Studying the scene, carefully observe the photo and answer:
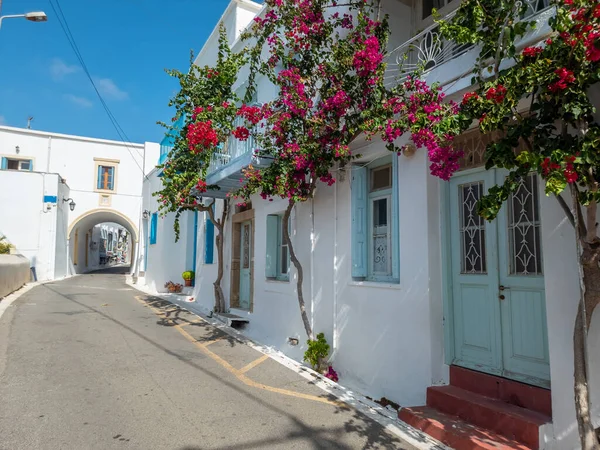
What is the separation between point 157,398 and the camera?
5.05 metres

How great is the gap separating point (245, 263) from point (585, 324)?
8.46 m

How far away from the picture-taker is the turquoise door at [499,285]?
4.41 metres

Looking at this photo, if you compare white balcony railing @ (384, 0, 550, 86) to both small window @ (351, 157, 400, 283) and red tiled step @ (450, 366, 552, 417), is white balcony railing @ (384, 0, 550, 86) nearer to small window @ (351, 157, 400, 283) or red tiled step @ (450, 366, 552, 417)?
small window @ (351, 157, 400, 283)

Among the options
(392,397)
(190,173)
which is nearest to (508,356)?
(392,397)

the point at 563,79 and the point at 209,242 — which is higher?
the point at 563,79

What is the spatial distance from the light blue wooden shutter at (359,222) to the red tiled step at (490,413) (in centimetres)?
216

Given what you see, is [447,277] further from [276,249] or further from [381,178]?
[276,249]

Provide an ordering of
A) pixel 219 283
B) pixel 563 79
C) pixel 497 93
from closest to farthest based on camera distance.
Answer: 1. pixel 563 79
2. pixel 497 93
3. pixel 219 283

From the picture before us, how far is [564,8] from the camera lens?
130 inches

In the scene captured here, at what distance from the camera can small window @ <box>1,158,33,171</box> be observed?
80.7 ft

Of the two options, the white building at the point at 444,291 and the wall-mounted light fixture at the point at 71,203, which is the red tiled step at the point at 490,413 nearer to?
the white building at the point at 444,291

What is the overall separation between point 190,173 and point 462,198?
622cm

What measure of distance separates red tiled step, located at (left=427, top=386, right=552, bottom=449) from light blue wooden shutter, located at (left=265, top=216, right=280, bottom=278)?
15.9ft

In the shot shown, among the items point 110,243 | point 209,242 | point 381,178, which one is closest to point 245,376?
point 381,178
